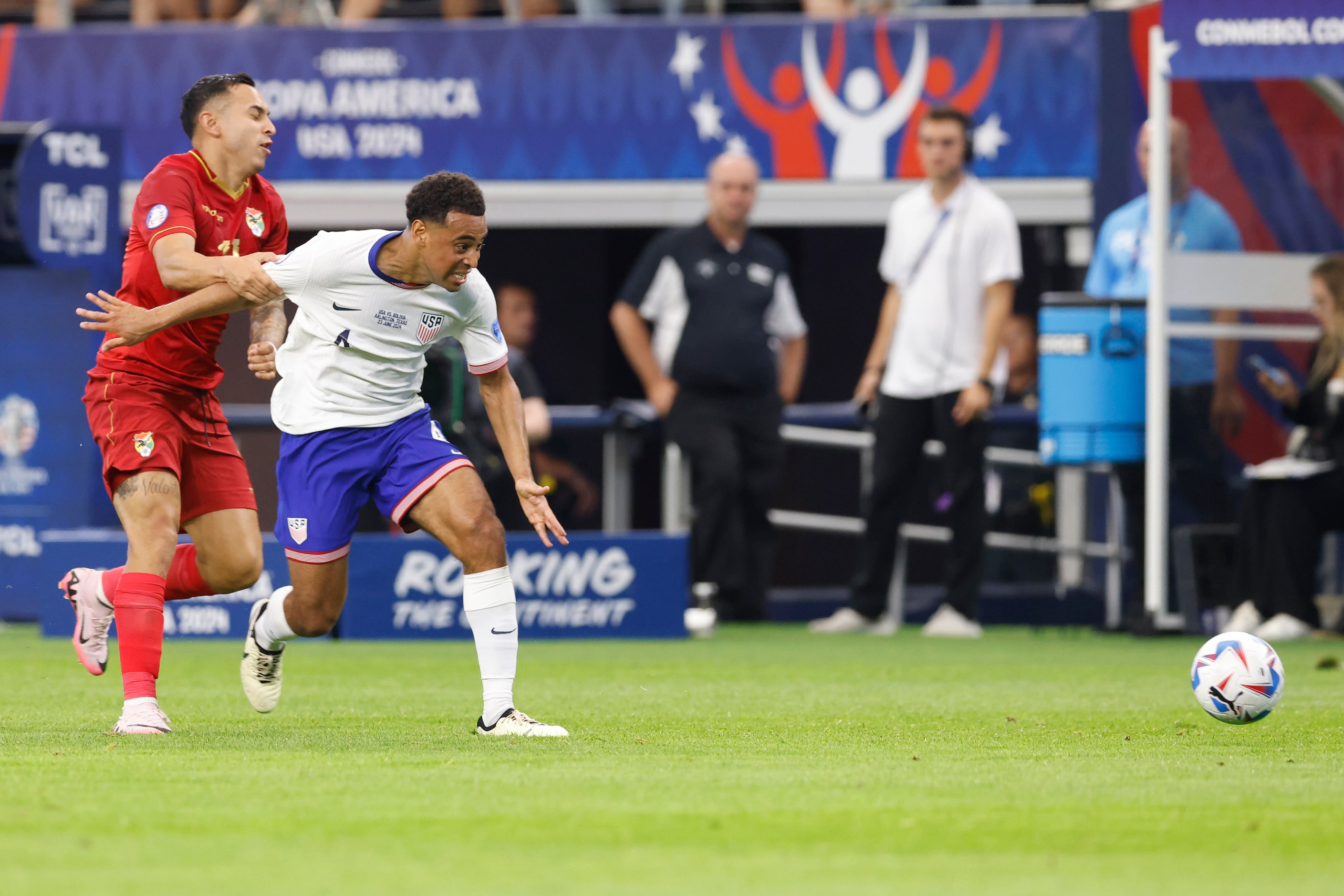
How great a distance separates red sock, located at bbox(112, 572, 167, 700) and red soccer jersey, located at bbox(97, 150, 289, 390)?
0.70 metres

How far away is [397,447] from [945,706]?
2367mm

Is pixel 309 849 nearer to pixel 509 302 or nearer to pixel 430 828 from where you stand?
pixel 430 828

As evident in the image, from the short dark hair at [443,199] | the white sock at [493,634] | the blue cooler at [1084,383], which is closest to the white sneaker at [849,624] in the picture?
the blue cooler at [1084,383]

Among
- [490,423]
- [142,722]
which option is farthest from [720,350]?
[142,722]

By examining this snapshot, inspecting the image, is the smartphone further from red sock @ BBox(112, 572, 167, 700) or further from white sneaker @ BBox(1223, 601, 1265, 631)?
red sock @ BBox(112, 572, 167, 700)

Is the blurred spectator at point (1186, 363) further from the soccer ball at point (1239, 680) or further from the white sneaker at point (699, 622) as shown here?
the soccer ball at point (1239, 680)

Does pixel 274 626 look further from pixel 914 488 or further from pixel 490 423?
pixel 914 488

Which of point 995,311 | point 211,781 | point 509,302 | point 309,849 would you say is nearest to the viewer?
point 309,849

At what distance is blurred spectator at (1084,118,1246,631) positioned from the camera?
1201cm

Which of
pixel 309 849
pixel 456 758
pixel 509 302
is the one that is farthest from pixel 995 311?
pixel 309 849

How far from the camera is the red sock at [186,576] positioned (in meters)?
7.23

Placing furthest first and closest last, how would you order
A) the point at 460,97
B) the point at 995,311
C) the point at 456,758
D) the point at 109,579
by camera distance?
the point at 460,97
the point at 995,311
the point at 109,579
the point at 456,758

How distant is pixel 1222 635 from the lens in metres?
6.99

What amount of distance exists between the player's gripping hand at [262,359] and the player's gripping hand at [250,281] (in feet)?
0.90
